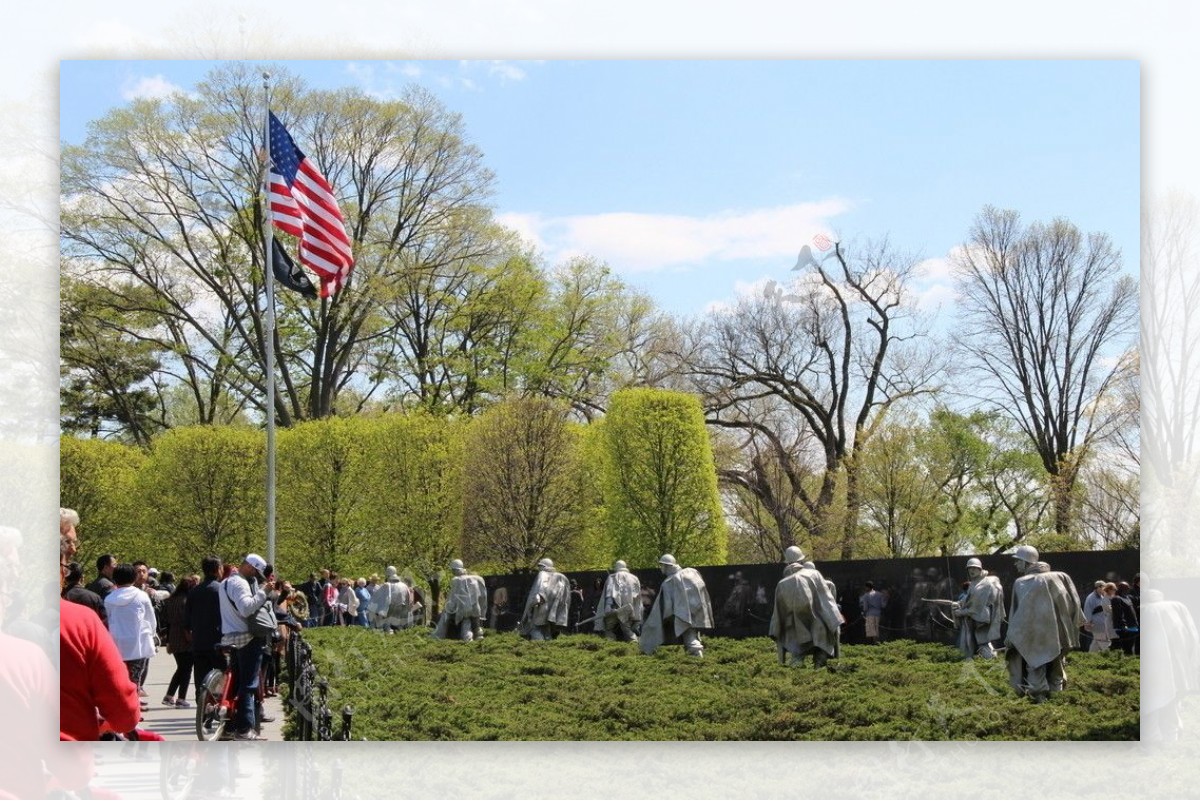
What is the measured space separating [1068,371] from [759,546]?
8.02 metres

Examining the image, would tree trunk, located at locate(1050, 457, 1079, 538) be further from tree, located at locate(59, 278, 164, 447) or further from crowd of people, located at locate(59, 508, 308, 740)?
tree, located at locate(59, 278, 164, 447)

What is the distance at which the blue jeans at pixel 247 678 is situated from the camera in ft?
39.7

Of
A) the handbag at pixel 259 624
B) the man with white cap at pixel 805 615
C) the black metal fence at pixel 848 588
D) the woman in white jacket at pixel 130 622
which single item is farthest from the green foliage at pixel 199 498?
the man with white cap at pixel 805 615

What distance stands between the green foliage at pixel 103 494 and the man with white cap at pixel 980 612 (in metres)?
10.2

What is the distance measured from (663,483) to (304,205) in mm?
6128

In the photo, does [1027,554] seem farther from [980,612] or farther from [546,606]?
[546,606]

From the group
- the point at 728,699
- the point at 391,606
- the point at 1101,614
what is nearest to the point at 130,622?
the point at 728,699

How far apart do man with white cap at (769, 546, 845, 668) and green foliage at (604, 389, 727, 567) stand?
2.49m

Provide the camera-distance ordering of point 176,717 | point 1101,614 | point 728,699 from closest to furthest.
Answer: point 176,717
point 728,699
point 1101,614

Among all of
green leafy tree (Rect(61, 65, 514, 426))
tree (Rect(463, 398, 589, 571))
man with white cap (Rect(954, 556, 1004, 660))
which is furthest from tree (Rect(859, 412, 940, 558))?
green leafy tree (Rect(61, 65, 514, 426))

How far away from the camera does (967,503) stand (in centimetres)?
1820

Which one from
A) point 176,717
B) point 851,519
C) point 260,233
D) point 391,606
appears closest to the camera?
point 176,717

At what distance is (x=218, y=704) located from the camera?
39.1ft

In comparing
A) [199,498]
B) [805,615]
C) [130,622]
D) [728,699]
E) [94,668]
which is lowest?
[728,699]
